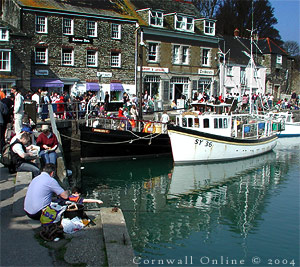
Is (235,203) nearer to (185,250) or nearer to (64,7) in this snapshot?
(185,250)

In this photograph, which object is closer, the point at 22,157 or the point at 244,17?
the point at 22,157

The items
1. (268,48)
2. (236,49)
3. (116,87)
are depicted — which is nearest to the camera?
(116,87)

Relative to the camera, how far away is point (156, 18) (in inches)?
1474

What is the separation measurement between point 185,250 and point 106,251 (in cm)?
423

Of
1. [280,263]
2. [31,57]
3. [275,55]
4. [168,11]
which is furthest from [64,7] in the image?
[275,55]

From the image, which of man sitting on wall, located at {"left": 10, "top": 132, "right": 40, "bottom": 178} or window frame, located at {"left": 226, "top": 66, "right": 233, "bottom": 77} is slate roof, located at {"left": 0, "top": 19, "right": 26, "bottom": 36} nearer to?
man sitting on wall, located at {"left": 10, "top": 132, "right": 40, "bottom": 178}

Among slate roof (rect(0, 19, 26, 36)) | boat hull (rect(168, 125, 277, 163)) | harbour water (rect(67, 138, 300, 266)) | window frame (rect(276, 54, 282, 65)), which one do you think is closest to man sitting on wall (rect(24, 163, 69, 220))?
harbour water (rect(67, 138, 300, 266))

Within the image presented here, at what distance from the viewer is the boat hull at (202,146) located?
21.7m

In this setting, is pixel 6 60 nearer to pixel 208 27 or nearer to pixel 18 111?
pixel 18 111

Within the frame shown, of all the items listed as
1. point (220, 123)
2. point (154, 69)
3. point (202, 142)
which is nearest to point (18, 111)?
point (202, 142)

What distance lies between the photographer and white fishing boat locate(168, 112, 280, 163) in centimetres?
2186

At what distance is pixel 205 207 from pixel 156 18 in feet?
86.9

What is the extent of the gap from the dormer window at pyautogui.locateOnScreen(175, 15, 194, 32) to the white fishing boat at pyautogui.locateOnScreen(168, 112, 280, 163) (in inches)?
663

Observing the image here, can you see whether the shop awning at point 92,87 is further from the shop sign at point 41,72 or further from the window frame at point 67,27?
the window frame at point 67,27
